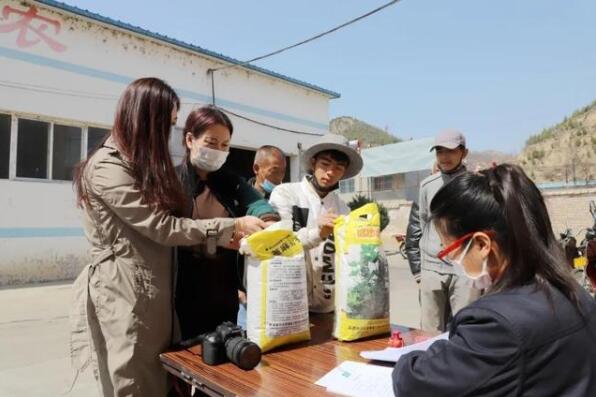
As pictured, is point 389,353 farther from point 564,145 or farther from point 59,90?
point 564,145

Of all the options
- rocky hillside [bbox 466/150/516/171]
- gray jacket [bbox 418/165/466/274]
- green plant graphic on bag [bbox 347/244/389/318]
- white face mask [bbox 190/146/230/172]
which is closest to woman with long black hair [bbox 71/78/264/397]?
white face mask [bbox 190/146/230/172]

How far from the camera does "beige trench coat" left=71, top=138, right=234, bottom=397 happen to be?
1.33m

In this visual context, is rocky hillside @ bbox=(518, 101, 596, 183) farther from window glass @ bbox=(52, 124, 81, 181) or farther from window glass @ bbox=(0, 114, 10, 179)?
window glass @ bbox=(0, 114, 10, 179)

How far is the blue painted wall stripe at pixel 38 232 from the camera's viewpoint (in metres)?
6.44

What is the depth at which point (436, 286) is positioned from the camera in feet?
8.58

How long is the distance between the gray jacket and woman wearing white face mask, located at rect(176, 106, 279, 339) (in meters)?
1.15

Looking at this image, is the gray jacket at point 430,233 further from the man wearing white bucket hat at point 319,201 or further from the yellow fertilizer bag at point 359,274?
the yellow fertilizer bag at point 359,274

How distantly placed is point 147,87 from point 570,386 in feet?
4.46

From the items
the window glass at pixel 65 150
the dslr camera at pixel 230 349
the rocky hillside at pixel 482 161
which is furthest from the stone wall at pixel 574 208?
the dslr camera at pixel 230 349

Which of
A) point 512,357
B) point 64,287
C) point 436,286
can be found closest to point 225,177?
point 512,357

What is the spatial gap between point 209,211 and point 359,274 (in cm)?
64

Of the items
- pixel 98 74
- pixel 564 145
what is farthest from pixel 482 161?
pixel 564 145

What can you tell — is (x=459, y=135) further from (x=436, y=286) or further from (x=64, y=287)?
(x=64, y=287)

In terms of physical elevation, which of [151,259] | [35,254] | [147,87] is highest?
[147,87]
